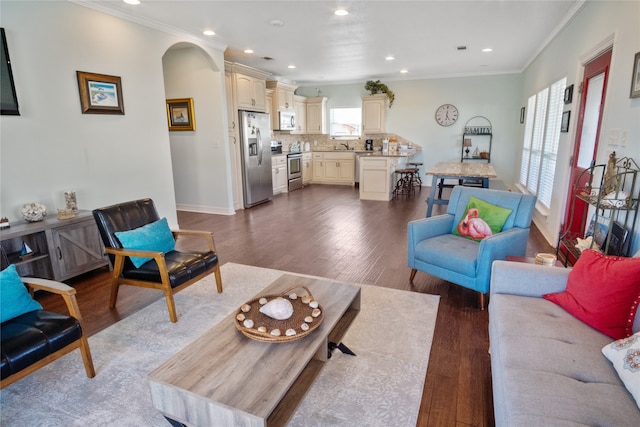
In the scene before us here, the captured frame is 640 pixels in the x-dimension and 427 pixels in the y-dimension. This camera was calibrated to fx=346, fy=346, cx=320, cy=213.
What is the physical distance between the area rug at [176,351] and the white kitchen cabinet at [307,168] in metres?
6.17

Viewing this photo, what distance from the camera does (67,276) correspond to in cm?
308

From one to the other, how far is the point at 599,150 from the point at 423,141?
5620 millimetres

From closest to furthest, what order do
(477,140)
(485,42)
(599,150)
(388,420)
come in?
(388,420), (599,150), (485,42), (477,140)

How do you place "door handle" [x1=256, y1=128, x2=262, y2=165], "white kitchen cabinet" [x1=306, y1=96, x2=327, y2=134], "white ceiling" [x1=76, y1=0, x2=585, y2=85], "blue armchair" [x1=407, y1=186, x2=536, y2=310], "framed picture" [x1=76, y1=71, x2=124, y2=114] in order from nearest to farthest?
"blue armchair" [x1=407, y1=186, x2=536, y2=310], "framed picture" [x1=76, y1=71, x2=124, y2=114], "white ceiling" [x1=76, y1=0, x2=585, y2=85], "door handle" [x1=256, y1=128, x2=262, y2=165], "white kitchen cabinet" [x1=306, y1=96, x2=327, y2=134]

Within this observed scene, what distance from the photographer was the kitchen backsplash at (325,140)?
853 centimetres

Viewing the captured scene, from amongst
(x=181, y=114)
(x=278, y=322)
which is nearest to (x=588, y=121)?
(x=278, y=322)

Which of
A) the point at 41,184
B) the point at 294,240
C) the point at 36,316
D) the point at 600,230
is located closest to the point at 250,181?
the point at 294,240

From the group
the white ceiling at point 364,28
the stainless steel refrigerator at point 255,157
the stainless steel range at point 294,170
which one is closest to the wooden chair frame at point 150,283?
the white ceiling at point 364,28

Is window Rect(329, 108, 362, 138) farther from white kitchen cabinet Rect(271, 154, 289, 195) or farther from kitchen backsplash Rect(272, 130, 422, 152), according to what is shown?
white kitchen cabinet Rect(271, 154, 289, 195)

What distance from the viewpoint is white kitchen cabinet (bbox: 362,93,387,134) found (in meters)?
8.34

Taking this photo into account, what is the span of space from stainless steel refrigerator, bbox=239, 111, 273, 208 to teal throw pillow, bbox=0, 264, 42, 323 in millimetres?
4486

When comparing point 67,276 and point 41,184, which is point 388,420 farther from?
point 41,184

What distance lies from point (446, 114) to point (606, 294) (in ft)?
23.7

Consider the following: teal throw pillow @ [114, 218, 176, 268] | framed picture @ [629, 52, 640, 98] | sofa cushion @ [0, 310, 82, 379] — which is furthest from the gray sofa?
teal throw pillow @ [114, 218, 176, 268]
